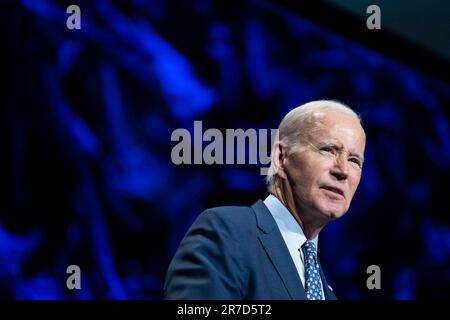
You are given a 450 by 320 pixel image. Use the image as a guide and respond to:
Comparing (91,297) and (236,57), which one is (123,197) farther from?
(236,57)

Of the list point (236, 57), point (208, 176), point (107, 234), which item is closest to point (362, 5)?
point (236, 57)

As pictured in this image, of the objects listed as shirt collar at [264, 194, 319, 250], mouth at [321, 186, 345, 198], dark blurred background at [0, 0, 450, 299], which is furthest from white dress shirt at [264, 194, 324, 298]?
dark blurred background at [0, 0, 450, 299]

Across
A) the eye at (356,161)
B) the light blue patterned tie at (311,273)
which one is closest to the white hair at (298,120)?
the eye at (356,161)

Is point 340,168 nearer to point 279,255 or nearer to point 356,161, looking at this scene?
point 356,161

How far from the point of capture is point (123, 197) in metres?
3.36

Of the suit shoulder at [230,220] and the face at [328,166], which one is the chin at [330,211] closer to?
the face at [328,166]

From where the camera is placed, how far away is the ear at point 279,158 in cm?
201

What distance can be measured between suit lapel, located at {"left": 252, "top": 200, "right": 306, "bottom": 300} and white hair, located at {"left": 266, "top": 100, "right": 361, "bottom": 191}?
251 mm

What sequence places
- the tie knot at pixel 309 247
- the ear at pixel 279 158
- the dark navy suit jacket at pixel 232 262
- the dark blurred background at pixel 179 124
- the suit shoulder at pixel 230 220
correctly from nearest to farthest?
the dark navy suit jacket at pixel 232 262 < the suit shoulder at pixel 230 220 < the tie knot at pixel 309 247 < the ear at pixel 279 158 < the dark blurred background at pixel 179 124

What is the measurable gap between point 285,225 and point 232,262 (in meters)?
0.33

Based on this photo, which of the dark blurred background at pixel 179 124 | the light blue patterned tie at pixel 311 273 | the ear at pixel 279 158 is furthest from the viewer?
the dark blurred background at pixel 179 124

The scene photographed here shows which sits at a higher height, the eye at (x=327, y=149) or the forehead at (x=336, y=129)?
the forehead at (x=336, y=129)

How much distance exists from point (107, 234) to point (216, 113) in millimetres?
745

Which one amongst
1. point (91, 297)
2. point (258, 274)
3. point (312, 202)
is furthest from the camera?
point (91, 297)
